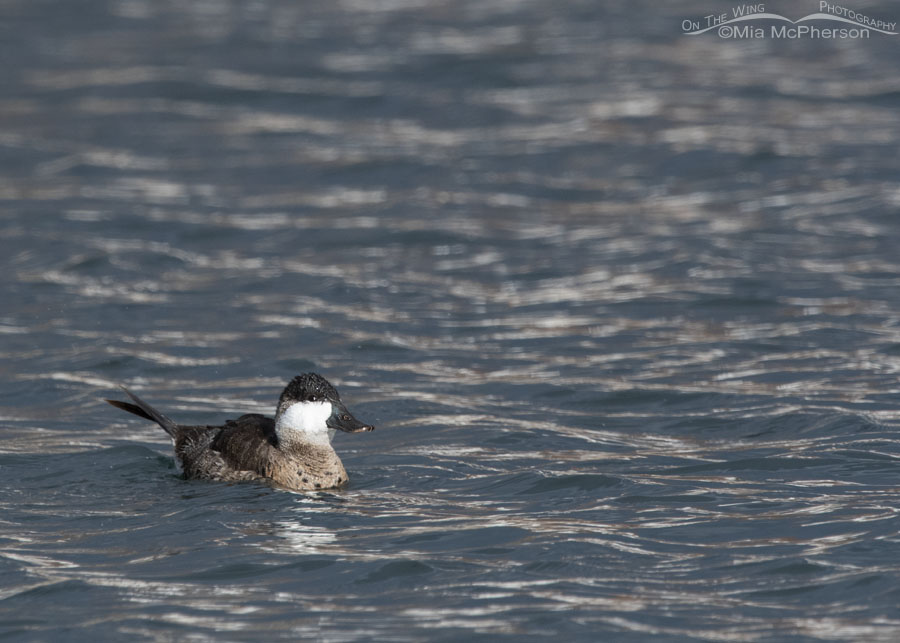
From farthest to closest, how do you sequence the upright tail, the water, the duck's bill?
the upright tail < the duck's bill < the water

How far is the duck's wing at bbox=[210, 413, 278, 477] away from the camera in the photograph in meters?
9.19

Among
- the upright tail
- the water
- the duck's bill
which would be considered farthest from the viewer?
the upright tail

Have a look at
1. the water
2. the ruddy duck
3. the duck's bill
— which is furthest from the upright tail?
the duck's bill

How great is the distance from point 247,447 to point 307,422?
0.45m

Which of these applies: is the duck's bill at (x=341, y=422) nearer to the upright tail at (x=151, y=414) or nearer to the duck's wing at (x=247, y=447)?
the duck's wing at (x=247, y=447)

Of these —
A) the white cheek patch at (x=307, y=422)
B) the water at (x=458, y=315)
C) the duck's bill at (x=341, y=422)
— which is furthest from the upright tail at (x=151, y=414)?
the duck's bill at (x=341, y=422)

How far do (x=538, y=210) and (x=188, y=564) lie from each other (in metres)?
9.29

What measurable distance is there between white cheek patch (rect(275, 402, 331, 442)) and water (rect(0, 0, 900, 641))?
387 millimetres

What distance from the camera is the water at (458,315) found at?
304 inches

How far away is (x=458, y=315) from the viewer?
13438mm

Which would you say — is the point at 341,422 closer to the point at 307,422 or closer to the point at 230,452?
the point at 307,422

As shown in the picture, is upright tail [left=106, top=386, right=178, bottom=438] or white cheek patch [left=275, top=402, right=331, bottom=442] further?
upright tail [left=106, top=386, right=178, bottom=438]

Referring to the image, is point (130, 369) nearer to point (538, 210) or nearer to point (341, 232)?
point (341, 232)

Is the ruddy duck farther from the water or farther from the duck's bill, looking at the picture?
the water
